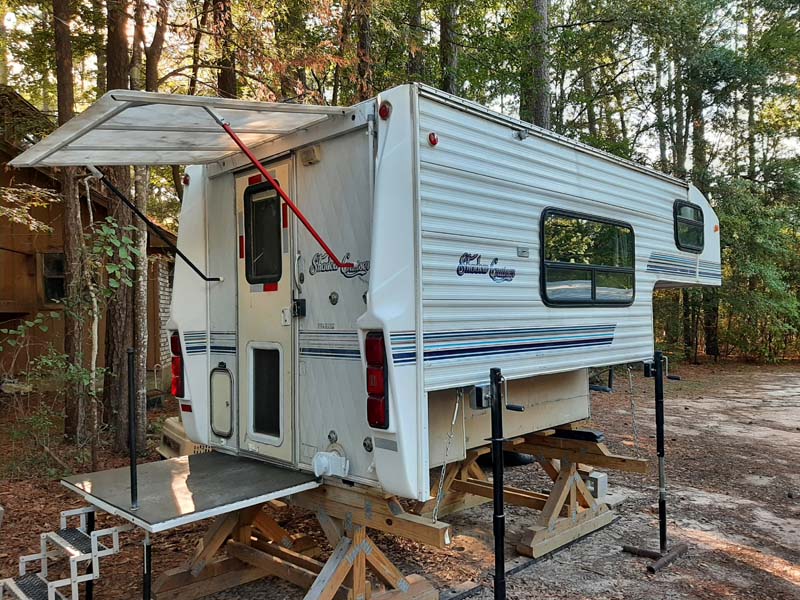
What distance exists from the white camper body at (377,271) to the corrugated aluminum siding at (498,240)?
12 millimetres

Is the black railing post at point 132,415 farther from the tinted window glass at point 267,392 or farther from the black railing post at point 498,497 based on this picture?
the black railing post at point 498,497

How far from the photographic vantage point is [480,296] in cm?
349

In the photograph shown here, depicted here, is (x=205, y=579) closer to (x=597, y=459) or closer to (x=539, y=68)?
(x=597, y=459)

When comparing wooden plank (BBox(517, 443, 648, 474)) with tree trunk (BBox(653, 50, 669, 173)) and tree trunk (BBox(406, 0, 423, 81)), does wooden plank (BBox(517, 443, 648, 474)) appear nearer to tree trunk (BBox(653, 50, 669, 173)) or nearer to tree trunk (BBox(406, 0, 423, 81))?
tree trunk (BBox(406, 0, 423, 81))

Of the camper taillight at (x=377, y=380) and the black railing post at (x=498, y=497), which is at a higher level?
the camper taillight at (x=377, y=380)

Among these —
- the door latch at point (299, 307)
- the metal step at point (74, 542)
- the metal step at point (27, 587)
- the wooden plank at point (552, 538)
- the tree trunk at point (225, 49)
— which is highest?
the tree trunk at point (225, 49)

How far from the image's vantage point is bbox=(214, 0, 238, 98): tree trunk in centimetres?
798

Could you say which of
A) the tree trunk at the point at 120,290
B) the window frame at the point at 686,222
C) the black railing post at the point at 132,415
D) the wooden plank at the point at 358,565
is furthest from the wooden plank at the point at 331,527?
the window frame at the point at 686,222

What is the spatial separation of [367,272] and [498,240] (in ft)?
2.78

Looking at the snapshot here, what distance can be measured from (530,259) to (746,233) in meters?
13.2

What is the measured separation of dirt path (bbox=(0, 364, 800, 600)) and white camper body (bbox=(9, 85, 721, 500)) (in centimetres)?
100

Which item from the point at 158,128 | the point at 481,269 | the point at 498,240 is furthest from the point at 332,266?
the point at 158,128

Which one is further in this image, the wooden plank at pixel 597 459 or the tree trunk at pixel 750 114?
the tree trunk at pixel 750 114

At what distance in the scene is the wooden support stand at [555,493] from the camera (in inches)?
184
